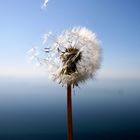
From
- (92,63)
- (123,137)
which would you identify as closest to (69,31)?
(92,63)

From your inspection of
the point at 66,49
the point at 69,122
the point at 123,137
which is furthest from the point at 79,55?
the point at 123,137

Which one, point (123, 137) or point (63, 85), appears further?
point (123, 137)

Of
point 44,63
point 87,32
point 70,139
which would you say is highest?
point 87,32

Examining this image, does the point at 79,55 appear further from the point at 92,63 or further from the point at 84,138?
the point at 84,138

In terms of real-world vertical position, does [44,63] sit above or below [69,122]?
above

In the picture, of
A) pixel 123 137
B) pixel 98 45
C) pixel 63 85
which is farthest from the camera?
pixel 123 137

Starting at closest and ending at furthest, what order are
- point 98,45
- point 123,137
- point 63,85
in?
point 63,85
point 98,45
point 123,137

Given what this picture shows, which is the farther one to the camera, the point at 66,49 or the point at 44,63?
the point at 44,63

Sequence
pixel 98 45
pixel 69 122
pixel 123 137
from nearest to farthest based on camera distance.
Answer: pixel 69 122, pixel 98 45, pixel 123 137

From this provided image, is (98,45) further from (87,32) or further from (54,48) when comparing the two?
(54,48)
